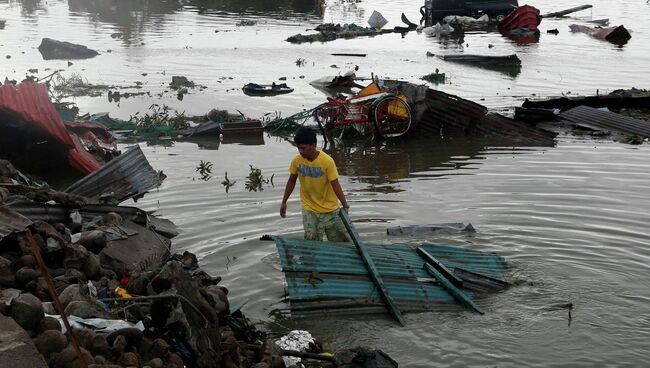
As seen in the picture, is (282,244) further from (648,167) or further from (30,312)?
(648,167)

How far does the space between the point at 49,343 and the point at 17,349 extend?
18.2 inches

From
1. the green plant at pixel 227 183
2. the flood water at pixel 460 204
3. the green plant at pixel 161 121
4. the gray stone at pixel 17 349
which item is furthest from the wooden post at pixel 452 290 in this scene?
the green plant at pixel 161 121

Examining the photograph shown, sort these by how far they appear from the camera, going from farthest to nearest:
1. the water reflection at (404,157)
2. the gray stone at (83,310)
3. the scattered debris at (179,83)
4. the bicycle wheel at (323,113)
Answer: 1. the scattered debris at (179,83)
2. the bicycle wheel at (323,113)
3. the water reflection at (404,157)
4. the gray stone at (83,310)

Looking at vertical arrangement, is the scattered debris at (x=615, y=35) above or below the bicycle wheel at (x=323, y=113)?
above

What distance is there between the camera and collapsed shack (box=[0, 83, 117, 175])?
43.1ft

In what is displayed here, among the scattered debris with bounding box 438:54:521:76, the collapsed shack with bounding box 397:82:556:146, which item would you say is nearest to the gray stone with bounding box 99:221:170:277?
the collapsed shack with bounding box 397:82:556:146

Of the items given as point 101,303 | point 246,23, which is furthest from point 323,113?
point 246,23

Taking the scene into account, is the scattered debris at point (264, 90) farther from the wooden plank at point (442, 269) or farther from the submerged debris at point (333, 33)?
the submerged debris at point (333, 33)

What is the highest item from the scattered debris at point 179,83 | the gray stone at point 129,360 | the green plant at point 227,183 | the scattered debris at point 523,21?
the scattered debris at point 523,21

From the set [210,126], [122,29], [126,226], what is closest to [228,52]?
[122,29]

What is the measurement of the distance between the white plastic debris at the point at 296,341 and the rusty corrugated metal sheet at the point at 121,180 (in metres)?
5.69

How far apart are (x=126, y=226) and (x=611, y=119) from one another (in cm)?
1310

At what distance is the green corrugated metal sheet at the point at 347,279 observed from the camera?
26.2ft

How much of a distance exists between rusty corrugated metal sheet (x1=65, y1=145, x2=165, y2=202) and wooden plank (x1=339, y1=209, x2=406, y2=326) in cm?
504
